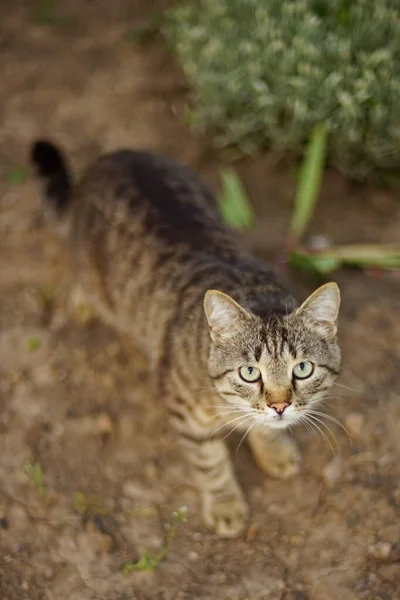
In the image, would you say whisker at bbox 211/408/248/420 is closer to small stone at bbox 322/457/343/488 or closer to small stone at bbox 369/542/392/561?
small stone at bbox 322/457/343/488

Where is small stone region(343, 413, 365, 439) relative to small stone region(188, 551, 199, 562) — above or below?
above

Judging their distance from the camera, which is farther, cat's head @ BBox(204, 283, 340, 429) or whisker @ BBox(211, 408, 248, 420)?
whisker @ BBox(211, 408, 248, 420)

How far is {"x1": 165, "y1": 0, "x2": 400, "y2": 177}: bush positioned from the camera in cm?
347

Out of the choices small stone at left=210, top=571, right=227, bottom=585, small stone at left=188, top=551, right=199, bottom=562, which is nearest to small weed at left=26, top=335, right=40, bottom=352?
small stone at left=188, top=551, right=199, bottom=562

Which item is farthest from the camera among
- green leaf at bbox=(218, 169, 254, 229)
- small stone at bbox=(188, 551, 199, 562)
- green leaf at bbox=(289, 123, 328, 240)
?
green leaf at bbox=(218, 169, 254, 229)

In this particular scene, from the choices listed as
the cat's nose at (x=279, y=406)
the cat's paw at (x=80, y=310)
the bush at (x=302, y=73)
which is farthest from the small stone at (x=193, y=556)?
the bush at (x=302, y=73)

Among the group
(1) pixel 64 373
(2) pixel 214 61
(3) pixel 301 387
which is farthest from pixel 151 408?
(2) pixel 214 61

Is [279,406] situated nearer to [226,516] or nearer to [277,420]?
[277,420]

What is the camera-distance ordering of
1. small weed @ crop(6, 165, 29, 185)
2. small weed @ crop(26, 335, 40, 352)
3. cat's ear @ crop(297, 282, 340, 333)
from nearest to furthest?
cat's ear @ crop(297, 282, 340, 333) < small weed @ crop(26, 335, 40, 352) < small weed @ crop(6, 165, 29, 185)

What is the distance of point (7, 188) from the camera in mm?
4117

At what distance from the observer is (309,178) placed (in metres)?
3.63

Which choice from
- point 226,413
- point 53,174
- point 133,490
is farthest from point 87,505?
point 53,174

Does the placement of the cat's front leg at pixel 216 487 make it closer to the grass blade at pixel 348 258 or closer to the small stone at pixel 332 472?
the small stone at pixel 332 472

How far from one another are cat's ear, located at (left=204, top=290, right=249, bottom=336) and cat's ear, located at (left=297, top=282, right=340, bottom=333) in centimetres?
19
